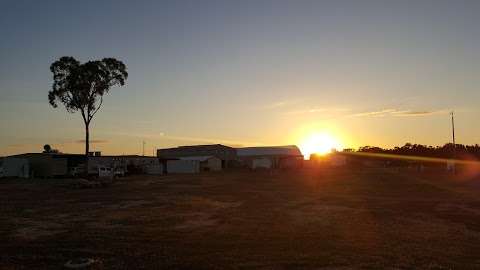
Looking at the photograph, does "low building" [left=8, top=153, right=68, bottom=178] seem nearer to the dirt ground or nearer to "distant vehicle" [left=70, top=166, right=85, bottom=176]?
"distant vehicle" [left=70, top=166, right=85, bottom=176]

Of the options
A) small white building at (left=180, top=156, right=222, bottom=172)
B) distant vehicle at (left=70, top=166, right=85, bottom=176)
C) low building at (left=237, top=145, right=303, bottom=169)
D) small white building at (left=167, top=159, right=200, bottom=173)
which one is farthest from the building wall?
distant vehicle at (left=70, top=166, right=85, bottom=176)

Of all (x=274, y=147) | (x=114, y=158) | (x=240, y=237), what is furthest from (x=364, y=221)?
(x=274, y=147)

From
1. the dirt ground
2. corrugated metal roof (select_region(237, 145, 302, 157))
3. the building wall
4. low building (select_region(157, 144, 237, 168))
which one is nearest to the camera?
the dirt ground

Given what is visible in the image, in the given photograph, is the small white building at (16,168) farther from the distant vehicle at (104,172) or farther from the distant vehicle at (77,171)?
the distant vehicle at (104,172)

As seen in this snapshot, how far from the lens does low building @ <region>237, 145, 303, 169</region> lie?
106 meters

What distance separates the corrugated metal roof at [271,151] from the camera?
115 meters

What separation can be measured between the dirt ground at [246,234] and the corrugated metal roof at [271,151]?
3491 inches

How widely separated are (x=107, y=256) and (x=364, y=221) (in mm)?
10039

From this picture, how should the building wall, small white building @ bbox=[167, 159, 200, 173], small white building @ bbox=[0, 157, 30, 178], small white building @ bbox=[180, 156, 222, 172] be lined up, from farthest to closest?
the building wall < small white building @ bbox=[180, 156, 222, 172] < small white building @ bbox=[167, 159, 200, 173] < small white building @ bbox=[0, 157, 30, 178]

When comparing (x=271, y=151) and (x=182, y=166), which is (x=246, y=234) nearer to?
(x=182, y=166)

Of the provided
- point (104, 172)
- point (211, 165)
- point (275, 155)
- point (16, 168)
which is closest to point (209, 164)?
point (211, 165)

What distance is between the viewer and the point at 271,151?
385 feet

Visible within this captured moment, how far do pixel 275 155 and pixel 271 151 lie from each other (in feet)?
17.5

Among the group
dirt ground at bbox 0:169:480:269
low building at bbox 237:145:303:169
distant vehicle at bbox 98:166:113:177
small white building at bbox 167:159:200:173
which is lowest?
dirt ground at bbox 0:169:480:269
